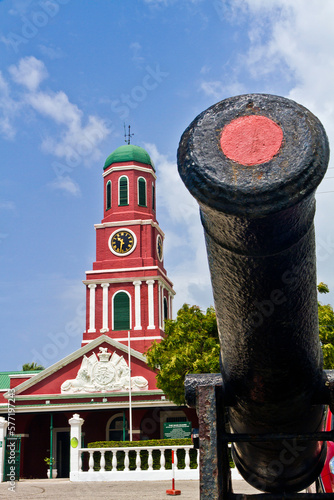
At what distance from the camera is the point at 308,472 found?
10.6 feet

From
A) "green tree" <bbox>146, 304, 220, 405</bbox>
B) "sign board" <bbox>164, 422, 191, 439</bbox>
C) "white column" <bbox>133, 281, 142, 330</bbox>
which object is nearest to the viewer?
"sign board" <bbox>164, 422, 191, 439</bbox>

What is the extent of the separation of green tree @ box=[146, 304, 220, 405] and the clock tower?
26.3ft

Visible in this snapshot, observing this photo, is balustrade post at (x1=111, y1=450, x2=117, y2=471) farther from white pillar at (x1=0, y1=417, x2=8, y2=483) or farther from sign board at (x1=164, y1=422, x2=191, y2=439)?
white pillar at (x1=0, y1=417, x2=8, y2=483)

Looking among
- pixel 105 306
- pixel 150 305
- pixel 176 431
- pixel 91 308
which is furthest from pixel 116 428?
pixel 176 431

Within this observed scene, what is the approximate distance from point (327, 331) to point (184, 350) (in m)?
5.14

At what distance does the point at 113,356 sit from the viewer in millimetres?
26969

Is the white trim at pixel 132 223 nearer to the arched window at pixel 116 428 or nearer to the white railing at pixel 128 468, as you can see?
the arched window at pixel 116 428

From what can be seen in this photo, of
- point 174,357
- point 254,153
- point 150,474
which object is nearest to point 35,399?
point 174,357

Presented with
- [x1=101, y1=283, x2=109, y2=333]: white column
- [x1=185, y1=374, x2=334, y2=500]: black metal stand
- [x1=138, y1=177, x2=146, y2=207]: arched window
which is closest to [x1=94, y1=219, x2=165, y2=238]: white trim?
[x1=138, y1=177, x2=146, y2=207]: arched window

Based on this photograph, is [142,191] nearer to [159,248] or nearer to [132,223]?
[132,223]

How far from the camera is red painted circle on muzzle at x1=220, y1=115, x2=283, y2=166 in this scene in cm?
181

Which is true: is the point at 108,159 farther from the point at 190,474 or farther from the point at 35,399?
the point at 190,474

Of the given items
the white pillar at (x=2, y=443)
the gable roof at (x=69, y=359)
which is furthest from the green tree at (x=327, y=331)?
the white pillar at (x=2, y=443)

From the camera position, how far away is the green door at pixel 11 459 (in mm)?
19844
